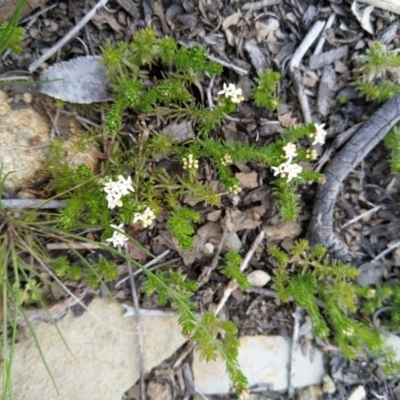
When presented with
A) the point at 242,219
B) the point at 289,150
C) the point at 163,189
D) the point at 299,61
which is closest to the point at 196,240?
the point at 242,219

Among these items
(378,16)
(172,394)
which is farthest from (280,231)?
(378,16)

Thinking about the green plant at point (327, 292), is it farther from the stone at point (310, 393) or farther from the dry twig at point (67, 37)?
the dry twig at point (67, 37)

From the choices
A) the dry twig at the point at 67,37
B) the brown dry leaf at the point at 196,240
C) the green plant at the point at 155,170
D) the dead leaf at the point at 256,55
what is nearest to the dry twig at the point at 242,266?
the green plant at the point at 155,170

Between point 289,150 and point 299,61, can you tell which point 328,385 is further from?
point 299,61

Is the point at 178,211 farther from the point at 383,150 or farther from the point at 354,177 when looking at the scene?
the point at 383,150

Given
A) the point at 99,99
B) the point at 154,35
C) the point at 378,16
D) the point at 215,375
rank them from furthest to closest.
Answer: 1. the point at 215,375
2. the point at 378,16
3. the point at 99,99
4. the point at 154,35

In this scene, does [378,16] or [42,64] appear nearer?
[42,64]

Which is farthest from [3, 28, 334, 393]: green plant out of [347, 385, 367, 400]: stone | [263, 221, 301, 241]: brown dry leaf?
[347, 385, 367, 400]: stone
